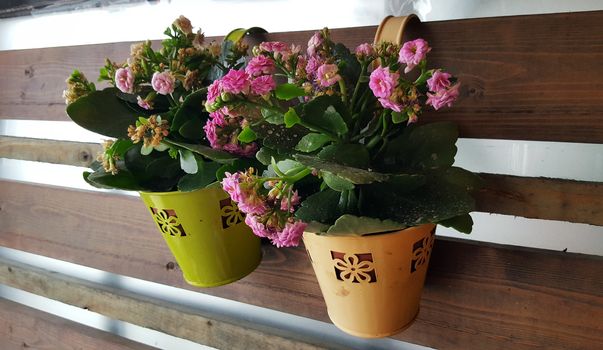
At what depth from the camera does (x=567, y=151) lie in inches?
22.5

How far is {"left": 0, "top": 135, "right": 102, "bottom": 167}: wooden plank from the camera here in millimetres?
846

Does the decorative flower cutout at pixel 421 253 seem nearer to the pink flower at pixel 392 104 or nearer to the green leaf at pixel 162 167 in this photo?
the pink flower at pixel 392 104

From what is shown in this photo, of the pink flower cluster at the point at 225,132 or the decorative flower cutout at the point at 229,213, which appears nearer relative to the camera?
the pink flower cluster at the point at 225,132

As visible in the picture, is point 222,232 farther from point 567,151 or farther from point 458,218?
point 567,151

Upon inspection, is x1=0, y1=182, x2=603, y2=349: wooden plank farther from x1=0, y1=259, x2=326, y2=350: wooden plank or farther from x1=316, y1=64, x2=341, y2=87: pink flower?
x1=316, y1=64, x2=341, y2=87: pink flower

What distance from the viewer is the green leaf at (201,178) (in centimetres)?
55

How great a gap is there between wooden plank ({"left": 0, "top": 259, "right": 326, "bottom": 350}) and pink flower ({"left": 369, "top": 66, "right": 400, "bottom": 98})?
47 centimetres

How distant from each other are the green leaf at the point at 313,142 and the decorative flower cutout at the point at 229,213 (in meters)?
0.19

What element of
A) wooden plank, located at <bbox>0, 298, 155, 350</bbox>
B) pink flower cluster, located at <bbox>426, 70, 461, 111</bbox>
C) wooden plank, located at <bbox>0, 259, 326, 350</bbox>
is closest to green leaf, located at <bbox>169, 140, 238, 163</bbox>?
pink flower cluster, located at <bbox>426, 70, 461, 111</bbox>

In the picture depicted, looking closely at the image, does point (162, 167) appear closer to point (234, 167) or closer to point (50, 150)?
point (234, 167)

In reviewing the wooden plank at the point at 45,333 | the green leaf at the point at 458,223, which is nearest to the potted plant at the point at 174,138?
the green leaf at the point at 458,223

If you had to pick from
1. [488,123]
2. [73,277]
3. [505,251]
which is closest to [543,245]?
[505,251]

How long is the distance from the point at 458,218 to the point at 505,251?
137mm

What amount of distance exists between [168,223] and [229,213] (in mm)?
71
